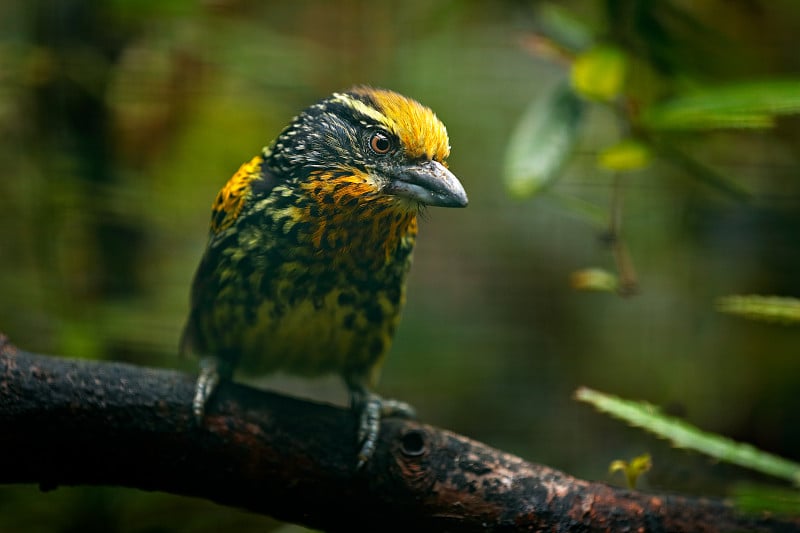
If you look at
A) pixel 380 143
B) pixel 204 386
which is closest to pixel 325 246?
pixel 380 143

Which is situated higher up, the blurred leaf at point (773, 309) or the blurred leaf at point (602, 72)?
the blurred leaf at point (602, 72)

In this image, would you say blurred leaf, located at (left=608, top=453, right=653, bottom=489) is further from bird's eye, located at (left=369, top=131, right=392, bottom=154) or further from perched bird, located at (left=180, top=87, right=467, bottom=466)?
bird's eye, located at (left=369, top=131, right=392, bottom=154)

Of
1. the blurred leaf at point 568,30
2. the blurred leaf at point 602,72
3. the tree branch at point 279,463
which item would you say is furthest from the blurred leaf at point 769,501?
the blurred leaf at point 568,30

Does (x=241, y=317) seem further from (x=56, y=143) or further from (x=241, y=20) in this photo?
(x=241, y=20)

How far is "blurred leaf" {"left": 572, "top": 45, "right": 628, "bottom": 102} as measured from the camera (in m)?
1.73

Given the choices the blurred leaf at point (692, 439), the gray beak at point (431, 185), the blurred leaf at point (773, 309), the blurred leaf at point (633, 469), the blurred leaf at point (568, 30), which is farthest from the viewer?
the blurred leaf at point (568, 30)

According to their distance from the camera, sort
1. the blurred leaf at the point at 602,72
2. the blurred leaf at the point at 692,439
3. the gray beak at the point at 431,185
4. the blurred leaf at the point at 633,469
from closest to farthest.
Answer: the gray beak at the point at 431,185 → the blurred leaf at the point at 692,439 → the blurred leaf at the point at 633,469 → the blurred leaf at the point at 602,72

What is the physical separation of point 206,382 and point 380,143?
600 mm

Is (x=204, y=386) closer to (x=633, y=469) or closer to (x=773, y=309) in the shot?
(x=633, y=469)

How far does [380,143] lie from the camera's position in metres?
1.19

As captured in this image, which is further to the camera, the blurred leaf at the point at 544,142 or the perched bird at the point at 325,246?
the blurred leaf at the point at 544,142

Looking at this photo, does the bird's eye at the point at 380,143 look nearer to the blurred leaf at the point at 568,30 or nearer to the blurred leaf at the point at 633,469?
the blurred leaf at the point at 633,469

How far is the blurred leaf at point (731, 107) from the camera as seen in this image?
4.53 feet

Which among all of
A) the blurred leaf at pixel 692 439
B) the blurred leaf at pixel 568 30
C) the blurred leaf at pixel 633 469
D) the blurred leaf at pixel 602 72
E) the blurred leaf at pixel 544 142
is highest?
the blurred leaf at pixel 568 30
